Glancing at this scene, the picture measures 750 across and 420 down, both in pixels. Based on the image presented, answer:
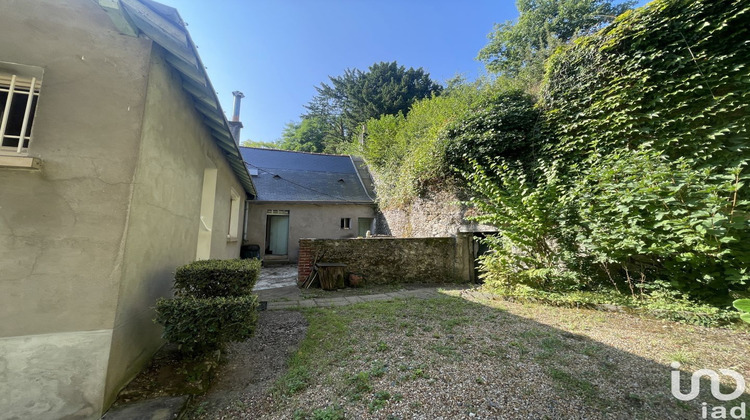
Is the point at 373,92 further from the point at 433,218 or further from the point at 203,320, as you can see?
the point at 203,320

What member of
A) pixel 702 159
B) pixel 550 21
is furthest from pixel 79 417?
pixel 550 21

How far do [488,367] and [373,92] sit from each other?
2011 centimetres

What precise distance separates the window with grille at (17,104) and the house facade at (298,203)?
8.61 meters

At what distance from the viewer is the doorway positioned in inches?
442

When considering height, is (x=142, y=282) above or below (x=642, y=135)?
below

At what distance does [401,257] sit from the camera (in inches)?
287

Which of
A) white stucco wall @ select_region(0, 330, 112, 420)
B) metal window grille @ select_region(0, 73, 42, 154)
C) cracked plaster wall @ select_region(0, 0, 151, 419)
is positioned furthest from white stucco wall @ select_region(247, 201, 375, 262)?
white stucco wall @ select_region(0, 330, 112, 420)

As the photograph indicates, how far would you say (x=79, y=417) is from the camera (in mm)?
1881

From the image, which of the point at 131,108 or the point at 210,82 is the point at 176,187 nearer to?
the point at 131,108

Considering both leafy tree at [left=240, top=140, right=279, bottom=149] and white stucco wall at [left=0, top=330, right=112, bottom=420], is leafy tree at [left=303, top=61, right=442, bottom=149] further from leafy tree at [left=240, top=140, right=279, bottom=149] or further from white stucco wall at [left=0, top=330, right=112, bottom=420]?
white stucco wall at [left=0, top=330, right=112, bottom=420]

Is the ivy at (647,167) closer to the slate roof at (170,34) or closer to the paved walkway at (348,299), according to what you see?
the paved walkway at (348,299)

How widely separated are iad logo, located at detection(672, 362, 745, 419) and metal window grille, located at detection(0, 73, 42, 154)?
5671 millimetres

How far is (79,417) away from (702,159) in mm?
8655

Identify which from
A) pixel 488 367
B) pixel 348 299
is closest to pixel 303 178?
pixel 348 299
